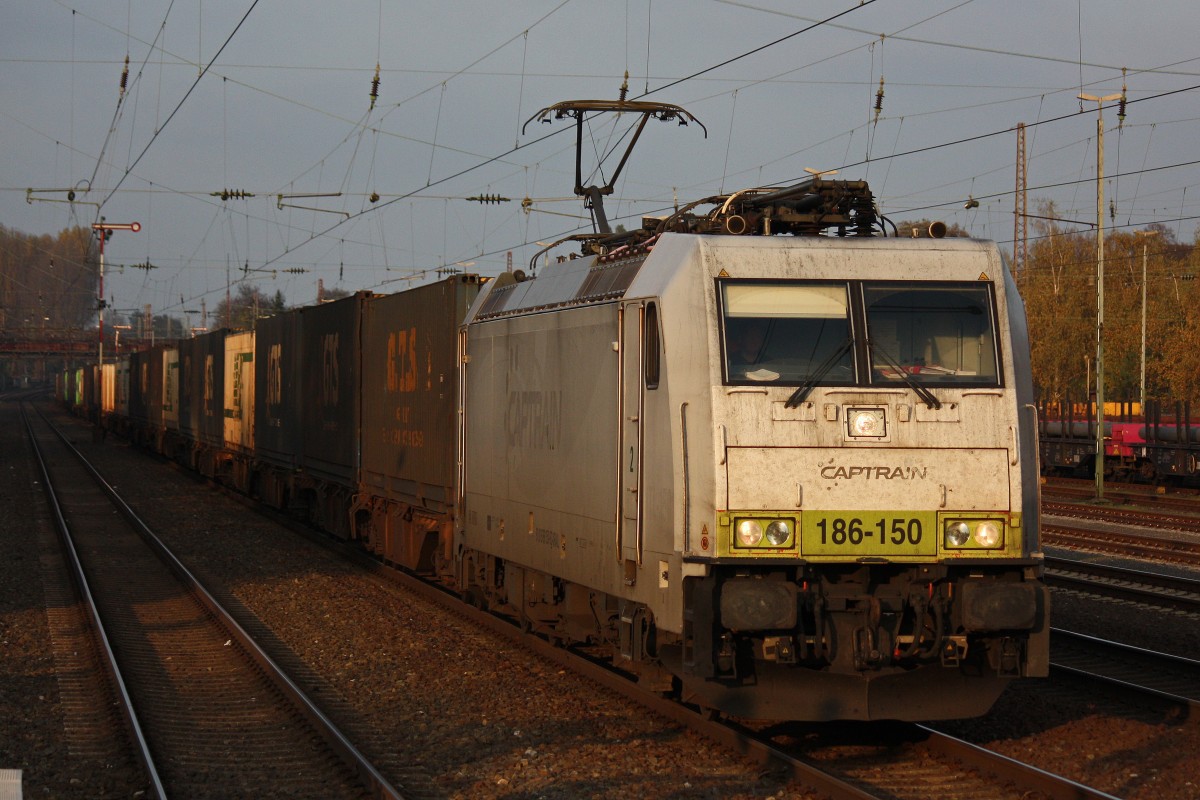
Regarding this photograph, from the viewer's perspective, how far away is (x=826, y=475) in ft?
26.0

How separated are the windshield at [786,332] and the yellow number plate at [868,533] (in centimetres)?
86

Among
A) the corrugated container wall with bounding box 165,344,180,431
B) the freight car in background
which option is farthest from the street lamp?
the corrugated container wall with bounding box 165,344,180,431

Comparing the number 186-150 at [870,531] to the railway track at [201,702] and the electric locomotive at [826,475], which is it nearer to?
the electric locomotive at [826,475]

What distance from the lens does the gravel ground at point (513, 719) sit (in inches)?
311

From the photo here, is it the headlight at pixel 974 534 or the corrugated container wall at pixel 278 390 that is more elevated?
the corrugated container wall at pixel 278 390

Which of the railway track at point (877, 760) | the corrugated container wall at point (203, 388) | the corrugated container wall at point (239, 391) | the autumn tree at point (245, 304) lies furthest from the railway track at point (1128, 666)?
the autumn tree at point (245, 304)

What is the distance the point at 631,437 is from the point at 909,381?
1869mm

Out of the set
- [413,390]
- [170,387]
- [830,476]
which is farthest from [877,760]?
[170,387]

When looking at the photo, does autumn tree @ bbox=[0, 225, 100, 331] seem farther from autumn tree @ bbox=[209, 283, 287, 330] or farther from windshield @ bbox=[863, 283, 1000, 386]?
windshield @ bbox=[863, 283, 1000, 386]

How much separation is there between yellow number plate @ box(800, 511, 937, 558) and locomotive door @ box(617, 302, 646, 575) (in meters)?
1.29

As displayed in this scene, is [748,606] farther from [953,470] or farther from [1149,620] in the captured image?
[1149,620]

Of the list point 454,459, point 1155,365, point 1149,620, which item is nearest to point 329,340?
point 454,459

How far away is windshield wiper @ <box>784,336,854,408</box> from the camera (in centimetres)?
799

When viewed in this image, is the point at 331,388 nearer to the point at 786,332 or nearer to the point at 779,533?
the point at 786,332
